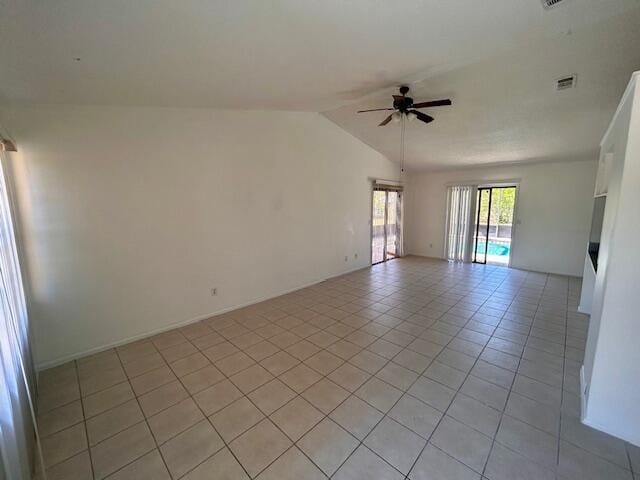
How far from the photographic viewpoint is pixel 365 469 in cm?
150

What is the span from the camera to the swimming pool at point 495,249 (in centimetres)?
684

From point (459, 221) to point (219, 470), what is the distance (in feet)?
22.1

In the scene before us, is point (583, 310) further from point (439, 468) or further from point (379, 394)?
point (439, 468)

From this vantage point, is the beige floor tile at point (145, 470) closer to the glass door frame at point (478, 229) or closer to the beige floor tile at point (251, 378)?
the beige floor tile at point (251, 378)

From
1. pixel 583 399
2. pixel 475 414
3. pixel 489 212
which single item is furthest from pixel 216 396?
pixel 489 212

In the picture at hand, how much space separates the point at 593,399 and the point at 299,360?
2.21 meters

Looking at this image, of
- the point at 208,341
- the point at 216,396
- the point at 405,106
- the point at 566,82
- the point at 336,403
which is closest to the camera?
the point at 336,403

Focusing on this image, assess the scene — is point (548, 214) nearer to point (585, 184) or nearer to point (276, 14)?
point (585, 184)

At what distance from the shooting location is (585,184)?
4.93 meters

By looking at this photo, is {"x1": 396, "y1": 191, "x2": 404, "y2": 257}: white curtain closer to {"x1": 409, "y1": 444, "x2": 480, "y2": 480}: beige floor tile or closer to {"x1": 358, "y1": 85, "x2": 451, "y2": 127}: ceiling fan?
{"x1": 358, "y1": 85, "x2": 451, "y2": 127}: ceiling fan

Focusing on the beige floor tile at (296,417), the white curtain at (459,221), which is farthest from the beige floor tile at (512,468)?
the white curtain at (459,221)

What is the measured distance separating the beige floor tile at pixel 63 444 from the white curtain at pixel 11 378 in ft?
0.25

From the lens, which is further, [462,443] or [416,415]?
[416,415]

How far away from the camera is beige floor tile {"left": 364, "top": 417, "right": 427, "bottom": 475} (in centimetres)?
154
